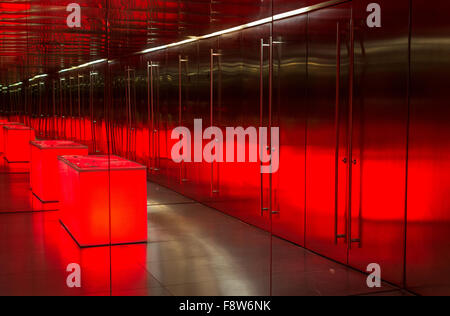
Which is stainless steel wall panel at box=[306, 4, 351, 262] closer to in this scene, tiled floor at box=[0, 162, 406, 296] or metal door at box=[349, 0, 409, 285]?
metal door at box=[349, 0, 409, 285]

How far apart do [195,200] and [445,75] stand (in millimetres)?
2956

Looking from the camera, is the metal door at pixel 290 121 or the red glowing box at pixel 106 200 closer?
the red glowing box at pixel 106 200

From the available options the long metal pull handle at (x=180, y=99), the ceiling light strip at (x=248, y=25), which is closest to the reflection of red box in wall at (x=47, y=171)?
the ceiling light strip at (x=248, y=25)

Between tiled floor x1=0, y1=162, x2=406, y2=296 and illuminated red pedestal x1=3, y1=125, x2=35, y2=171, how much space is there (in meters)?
2.41

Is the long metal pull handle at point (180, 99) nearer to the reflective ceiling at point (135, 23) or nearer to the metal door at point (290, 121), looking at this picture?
the reflective ceiling at point (135, 23)

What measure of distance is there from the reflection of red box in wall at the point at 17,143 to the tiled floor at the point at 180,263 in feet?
7.93

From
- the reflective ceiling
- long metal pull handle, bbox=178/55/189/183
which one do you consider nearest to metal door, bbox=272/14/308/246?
the reflective ceiling

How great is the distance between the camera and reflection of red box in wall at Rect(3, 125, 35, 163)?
8.48 meters

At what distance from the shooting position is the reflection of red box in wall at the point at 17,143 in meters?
8.48

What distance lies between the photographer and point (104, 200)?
6.07 m

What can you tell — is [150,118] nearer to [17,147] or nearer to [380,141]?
[380,141]

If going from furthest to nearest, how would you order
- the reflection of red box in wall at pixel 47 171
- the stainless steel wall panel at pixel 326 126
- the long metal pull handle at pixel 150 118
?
the reflection of red box in wall at pixel 47 171
the long metal pull handle at pixel 150 118
the stainless steel wall panel at pixel 326 126

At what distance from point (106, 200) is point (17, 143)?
328 cm
